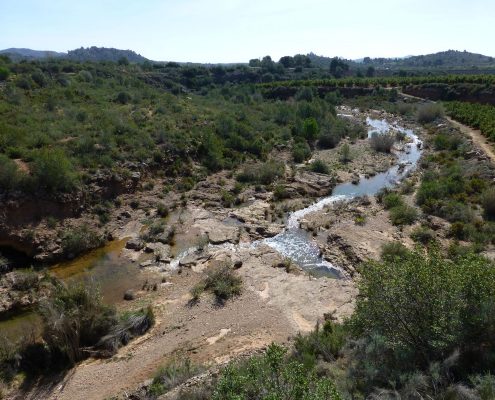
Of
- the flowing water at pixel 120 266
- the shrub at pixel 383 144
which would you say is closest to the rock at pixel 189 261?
the flowing water at pixel 120 266

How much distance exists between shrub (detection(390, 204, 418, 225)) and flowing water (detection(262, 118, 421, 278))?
520cm

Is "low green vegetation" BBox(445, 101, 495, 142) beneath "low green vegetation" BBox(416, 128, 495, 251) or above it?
above

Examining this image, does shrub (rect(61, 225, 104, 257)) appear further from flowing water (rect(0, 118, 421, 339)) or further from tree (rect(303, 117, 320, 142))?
tree (rect(303, 117, 320, 142))

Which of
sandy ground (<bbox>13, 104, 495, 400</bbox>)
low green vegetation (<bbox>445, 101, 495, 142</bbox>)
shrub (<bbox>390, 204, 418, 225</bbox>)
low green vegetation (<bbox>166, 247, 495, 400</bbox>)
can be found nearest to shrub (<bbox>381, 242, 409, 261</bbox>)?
sandy ground (<bbox>13, 104, 495, 400</bbox>)

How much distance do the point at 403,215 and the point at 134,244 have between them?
15.9 m

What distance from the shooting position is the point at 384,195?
2855 centimetres

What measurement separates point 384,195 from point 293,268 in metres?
11.5

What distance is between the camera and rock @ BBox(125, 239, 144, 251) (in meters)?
22.7

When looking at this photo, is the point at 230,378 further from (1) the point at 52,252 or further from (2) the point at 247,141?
(2) the point at 247,141

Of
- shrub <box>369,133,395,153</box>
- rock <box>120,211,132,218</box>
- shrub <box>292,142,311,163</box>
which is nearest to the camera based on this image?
rock <box>120,211,132,218</box>

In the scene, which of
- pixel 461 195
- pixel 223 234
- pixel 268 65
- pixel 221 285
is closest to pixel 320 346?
pixel 221 285

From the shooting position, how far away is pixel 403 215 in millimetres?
24438

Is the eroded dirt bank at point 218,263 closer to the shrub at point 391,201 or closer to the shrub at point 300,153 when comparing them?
the shrub at point 391,201

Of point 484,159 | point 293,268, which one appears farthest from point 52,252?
point 484,159
